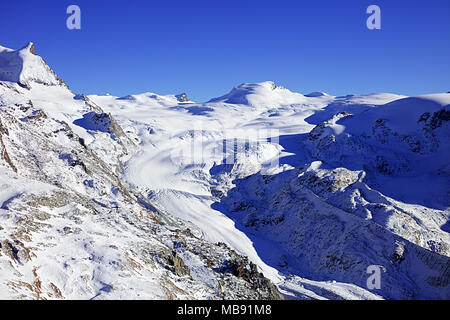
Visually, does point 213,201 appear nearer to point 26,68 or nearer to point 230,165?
point 230,165

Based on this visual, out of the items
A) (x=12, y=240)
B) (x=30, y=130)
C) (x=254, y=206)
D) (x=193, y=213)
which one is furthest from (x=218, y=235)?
(x=12, y=240)

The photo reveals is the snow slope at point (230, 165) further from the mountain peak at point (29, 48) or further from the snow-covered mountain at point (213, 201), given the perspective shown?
the mountain peak at point (29, 48)

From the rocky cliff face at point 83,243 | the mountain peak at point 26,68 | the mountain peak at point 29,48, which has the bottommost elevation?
the rocky cliff face at point 83,243

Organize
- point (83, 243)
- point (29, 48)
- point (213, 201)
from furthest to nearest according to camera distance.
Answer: point (29, 48) → point (213, 201) → point (83, 243)

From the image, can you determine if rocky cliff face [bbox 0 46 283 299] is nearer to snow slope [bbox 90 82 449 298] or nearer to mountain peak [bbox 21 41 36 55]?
snow slope [bbox 90 82 449 298]

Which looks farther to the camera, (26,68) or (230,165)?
(26,68)

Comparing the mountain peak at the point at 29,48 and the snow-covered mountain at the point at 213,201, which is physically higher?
the mountain peak at the point at 29,48

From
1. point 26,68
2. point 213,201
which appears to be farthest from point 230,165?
point 26,68

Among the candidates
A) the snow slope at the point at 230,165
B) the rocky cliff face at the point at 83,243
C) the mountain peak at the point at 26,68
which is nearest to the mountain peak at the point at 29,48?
the mountain peak at the point at 26,68
